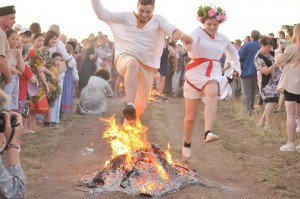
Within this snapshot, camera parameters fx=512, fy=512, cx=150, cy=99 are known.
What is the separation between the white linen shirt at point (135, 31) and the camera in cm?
744

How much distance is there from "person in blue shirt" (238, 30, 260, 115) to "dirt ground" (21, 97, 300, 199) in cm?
123

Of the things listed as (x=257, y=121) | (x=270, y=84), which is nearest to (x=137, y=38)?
(x=270, y=84)

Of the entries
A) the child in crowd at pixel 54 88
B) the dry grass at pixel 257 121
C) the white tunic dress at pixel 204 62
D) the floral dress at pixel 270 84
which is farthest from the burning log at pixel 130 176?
the floral dress at pixel 270 84

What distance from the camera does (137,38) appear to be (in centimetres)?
746

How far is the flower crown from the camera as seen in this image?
25.1 ft

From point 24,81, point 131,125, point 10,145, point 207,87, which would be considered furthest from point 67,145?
point 10,145

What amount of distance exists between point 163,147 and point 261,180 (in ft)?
8.85

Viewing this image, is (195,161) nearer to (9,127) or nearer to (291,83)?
(291,83)

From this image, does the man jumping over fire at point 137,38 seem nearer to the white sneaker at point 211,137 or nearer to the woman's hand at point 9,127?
the white sneaker at point 211,137

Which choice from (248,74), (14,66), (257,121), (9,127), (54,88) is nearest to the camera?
(9,127)

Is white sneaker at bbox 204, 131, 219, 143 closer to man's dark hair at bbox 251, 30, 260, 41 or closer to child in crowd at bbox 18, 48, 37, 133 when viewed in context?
child in crowd at bbox 18, 48, 37, 133

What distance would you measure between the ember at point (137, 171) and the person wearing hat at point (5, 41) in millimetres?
1851

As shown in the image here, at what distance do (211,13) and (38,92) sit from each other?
4.33 meters

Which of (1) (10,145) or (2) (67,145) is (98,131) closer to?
(2) (67,145)
